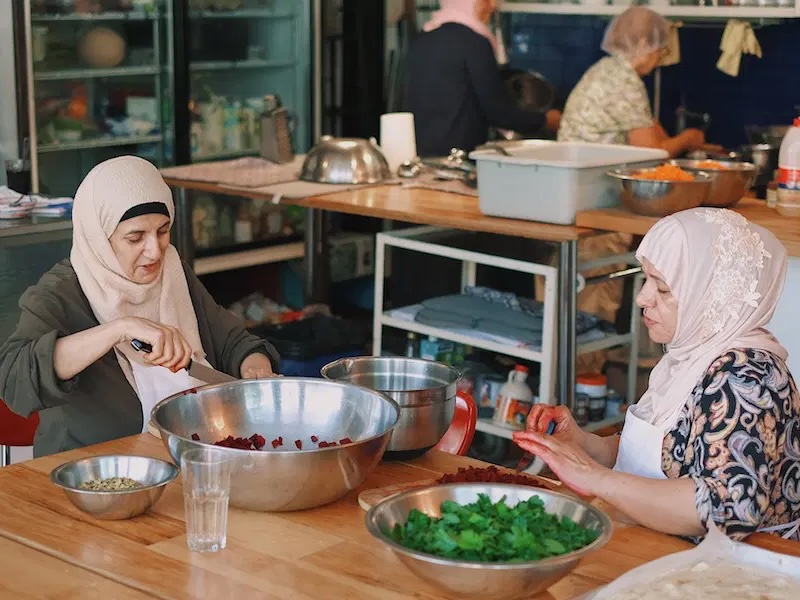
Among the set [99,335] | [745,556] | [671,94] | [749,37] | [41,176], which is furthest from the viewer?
[671,94]

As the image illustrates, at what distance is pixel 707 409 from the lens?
2.06 meters

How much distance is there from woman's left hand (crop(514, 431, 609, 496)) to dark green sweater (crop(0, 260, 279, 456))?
3.24ft

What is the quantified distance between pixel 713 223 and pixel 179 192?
→ 3127 millimetres

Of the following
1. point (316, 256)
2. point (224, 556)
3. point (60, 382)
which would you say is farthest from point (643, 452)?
point (316, 256)

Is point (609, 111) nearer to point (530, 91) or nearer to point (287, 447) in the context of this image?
point (530, 91)

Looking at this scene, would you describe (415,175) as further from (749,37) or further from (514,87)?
(749,37)

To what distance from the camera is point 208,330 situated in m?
3.00

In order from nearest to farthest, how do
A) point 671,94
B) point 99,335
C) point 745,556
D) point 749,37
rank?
point 745,556 → point 99,335 → point 749,37 → point 671,94

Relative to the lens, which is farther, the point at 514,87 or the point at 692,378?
the point at 514,87

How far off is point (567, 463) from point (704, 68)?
4656mm

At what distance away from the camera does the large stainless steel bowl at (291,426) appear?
1.96 m

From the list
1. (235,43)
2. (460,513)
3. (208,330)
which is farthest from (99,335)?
(235,43)

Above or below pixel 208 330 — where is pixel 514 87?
above

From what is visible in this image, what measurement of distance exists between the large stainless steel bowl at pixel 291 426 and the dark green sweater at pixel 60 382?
410 millimetres
